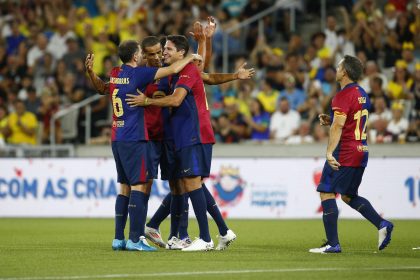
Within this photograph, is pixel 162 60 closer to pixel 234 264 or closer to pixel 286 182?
pixel 234 264

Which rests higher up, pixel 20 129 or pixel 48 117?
pixel 48 117

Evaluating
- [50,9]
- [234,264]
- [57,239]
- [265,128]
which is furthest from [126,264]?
[50,9]

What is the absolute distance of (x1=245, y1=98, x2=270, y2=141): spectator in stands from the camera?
2023 cm

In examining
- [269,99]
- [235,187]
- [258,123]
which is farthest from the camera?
[269,99]

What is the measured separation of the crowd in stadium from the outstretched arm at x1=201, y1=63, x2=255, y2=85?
26.3 feet

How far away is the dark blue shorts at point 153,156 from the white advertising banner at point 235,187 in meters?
7.07

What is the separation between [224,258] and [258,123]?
1051 cm

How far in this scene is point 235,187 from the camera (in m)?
18.3

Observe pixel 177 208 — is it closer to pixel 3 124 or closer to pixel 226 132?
pixel 226 132

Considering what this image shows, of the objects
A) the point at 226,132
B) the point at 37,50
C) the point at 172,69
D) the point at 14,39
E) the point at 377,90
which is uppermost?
the point at 14,39

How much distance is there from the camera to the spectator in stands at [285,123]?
19.9 m

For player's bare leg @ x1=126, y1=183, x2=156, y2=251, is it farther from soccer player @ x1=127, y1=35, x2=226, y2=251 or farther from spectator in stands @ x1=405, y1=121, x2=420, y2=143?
spectator in stands @ x1=405, y1=121, x2=420, y2=143

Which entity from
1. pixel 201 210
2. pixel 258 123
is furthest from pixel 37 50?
pixel 201 210

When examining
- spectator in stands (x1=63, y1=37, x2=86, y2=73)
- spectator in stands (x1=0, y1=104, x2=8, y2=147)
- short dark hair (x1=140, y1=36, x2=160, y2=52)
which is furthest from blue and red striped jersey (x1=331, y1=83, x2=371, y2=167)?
spectator in stands (x1=63, y1=37, x2=86, y2=73)
